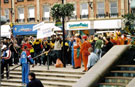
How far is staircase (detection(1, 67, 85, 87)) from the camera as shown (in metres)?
14.4

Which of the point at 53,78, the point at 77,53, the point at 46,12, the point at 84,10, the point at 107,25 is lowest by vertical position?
the point at 53,78

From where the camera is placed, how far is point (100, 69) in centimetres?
1276

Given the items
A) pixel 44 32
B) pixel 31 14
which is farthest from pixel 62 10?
pixel 31 14

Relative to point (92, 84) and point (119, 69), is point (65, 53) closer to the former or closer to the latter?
point (119, 69)

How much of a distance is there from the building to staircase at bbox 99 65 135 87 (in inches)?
990

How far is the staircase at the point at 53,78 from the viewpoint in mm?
14352

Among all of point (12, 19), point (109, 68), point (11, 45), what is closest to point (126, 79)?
point (109, 68)

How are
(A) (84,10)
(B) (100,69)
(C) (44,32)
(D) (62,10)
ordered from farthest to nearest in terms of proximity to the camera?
(A) (84,10) < (D) (62,10) < (C) (44,32) < (B) (100,69)

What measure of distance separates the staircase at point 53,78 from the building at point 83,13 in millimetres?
23117

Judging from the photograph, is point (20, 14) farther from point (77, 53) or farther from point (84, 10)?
point (77, 53)

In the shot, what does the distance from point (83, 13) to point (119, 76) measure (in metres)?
29.5

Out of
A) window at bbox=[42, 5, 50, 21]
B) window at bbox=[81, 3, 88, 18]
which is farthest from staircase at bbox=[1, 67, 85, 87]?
window at bbox=[42, 5, 50, 21]

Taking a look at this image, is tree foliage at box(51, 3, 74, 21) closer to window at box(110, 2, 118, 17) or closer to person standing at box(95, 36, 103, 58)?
person standing at box(95, 36, 103, 58)

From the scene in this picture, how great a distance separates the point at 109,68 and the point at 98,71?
26.5 inches
